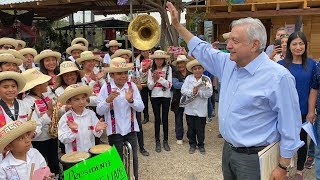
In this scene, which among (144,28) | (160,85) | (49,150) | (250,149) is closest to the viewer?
(250,149)

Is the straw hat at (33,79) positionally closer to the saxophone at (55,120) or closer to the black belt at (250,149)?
the saxophone at (55,120)

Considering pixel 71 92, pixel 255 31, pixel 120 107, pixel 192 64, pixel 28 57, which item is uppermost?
pixel 255 31

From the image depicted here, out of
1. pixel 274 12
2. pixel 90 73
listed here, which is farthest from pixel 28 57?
pixel 274 12

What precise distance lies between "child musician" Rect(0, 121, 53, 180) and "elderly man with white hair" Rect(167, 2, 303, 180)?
5.73 ft

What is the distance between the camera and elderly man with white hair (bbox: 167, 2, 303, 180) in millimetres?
2369

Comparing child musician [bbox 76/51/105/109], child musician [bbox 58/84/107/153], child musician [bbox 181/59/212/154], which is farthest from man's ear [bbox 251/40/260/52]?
child musician [bbox 76/51/105/109]

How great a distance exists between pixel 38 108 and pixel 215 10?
940 centimetres

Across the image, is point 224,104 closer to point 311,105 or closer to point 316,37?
point 311,105

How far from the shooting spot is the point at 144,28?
22.1 feet

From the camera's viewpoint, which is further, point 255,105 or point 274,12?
point 274,12


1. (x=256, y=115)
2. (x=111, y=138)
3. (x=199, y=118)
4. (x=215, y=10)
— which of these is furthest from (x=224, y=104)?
(x=215, y=10)

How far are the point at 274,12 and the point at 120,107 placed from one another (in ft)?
27.3

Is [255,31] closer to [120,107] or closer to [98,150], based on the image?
[98,150]

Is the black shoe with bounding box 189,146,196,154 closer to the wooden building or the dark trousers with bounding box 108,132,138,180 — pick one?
the dark trousers with bounding box 108,132,138,180
